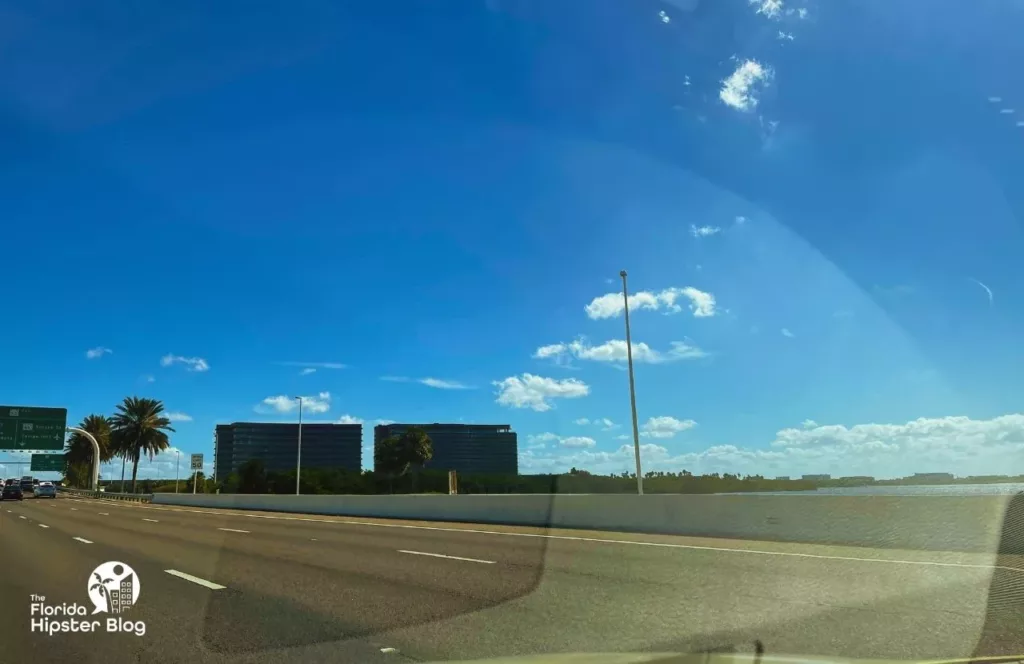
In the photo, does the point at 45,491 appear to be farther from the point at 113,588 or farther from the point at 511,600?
the point at 511,600

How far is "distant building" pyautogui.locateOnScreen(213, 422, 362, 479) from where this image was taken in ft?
335

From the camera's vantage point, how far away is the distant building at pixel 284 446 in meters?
102

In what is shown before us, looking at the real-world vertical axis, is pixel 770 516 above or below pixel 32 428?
below

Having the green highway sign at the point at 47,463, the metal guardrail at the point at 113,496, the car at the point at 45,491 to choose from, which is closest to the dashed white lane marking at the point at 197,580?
the metal guardrail at the point at 113,496

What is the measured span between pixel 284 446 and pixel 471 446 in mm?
28454

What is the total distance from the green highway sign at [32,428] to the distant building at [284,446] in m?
42.7

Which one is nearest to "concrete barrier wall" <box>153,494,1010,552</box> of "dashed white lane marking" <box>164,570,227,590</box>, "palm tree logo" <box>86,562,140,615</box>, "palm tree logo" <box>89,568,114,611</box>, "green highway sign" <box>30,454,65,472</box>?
"dashed white lane marking" <box>164,570,227,590</box>

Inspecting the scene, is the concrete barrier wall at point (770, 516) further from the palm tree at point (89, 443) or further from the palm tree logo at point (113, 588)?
the palm tree at point (89, 443)

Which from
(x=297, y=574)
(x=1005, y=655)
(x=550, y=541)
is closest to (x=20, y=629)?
(x=297, y=574)

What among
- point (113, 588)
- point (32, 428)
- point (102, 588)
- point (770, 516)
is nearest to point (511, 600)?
point (113, 588)

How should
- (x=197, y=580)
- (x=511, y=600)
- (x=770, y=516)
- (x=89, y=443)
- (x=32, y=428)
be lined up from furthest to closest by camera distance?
(x=89, y=443)
(x=32, y=428)
(x=770, y=516)
(x=197, y=580)
(x=511, y=600)

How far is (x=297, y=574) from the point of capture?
12297mm

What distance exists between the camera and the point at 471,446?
11500 cm

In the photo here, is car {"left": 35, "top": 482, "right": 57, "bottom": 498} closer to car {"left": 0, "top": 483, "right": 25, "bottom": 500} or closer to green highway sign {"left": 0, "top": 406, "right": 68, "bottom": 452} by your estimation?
car {"left": 0, "top": 483, "right": 25, "bottom": 500}
